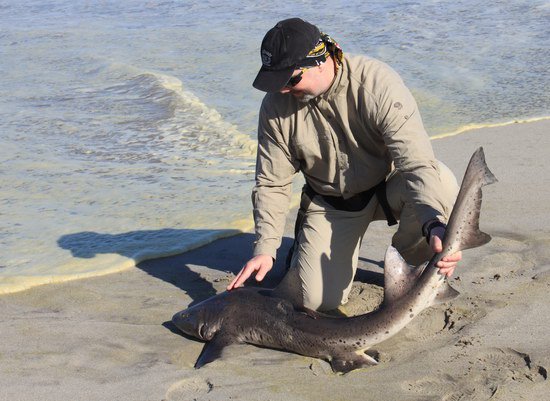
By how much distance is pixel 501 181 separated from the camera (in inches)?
278

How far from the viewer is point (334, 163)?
16.0 feet

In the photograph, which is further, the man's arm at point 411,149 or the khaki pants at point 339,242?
the khaki pants at point 339,242

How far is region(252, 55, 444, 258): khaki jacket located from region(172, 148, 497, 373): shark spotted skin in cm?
25

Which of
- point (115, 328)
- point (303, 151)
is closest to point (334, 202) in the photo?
point (303, 151)

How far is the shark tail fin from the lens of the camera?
13.1ft

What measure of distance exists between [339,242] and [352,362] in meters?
1.09

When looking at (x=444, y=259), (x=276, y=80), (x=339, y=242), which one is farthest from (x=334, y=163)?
(x=444, y=259)

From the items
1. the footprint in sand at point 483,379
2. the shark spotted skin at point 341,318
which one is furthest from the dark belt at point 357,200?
the footprint in sand at point 483,379

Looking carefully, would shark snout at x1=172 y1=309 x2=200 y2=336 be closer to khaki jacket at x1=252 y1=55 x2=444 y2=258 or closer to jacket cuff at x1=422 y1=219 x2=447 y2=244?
khaki jacket at x1=252 y1=55 x2=444 y2=258

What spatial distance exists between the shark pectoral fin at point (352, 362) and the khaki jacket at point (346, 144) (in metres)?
0.72

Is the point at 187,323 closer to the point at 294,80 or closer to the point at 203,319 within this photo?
the point at 203,319

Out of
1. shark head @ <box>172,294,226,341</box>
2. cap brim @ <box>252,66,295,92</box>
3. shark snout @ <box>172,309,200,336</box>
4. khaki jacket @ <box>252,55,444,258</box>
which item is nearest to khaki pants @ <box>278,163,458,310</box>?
khaki jacket @ <box>252,55,444,258</box>

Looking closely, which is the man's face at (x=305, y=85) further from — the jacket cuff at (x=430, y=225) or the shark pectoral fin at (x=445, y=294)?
the shark pectoral fin at (x=445, y=294)

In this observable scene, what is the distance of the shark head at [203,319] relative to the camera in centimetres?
464
